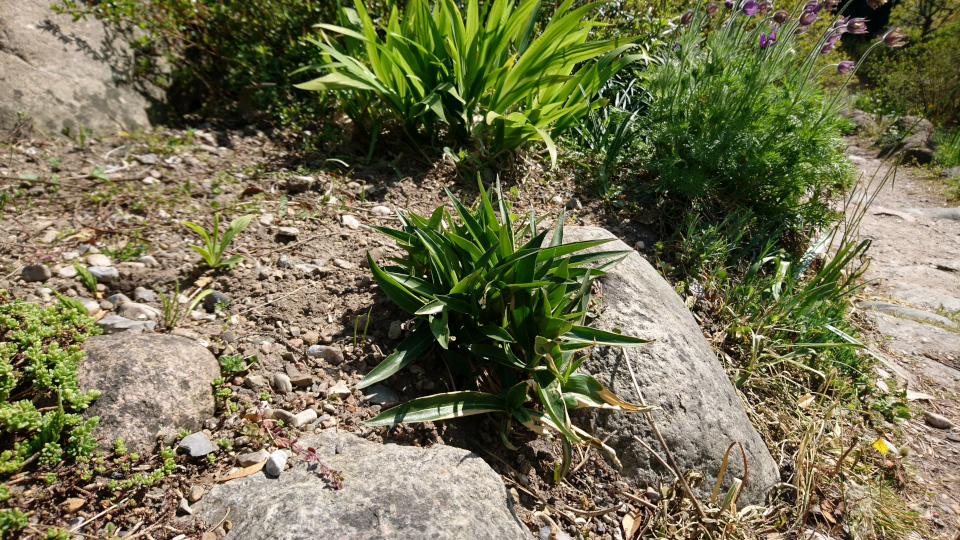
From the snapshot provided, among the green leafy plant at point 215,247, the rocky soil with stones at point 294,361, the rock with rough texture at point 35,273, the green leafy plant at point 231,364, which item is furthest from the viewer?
the green leafy plant at point 215,247

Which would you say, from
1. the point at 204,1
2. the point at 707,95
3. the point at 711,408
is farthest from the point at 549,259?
the point at 204,1

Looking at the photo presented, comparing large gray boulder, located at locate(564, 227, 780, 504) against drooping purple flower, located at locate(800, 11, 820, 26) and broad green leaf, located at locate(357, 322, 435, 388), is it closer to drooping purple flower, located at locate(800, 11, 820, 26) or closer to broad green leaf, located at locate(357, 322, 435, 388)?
broad green leaf, located at locate(357, 322, 435, 388)

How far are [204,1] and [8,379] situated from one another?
317 centimetres

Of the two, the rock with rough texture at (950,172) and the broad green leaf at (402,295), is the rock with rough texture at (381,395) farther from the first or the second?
the rock with rough texture at (950,172)

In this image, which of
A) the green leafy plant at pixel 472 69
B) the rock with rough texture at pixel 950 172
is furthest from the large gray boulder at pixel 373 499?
the rock with rough texture at pixel 950 172

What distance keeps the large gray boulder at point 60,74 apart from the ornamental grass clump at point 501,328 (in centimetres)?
238

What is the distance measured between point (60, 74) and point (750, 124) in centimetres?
408

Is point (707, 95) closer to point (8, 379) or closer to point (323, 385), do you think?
point (323, 385)

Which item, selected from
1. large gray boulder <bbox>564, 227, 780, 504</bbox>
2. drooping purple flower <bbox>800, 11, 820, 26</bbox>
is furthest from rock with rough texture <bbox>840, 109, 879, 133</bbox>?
large gray boulder <bbox>564, 227, 780, 504</bbox>

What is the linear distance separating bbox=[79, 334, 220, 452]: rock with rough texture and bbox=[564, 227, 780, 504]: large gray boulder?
4.46 feet

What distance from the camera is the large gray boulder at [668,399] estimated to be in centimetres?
205

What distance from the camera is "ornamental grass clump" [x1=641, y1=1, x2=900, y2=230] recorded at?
3.07m

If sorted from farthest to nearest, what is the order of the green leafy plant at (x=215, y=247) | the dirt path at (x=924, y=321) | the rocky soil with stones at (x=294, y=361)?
the dirt path at (x=924, y=321), the green leafy plant at (x=215, y=247), the rocky soil with stones at (x=294, y=361)

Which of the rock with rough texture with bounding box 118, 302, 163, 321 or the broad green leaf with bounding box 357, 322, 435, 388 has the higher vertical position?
the broad green leaf with bounding box 357, 322, 435, 388
